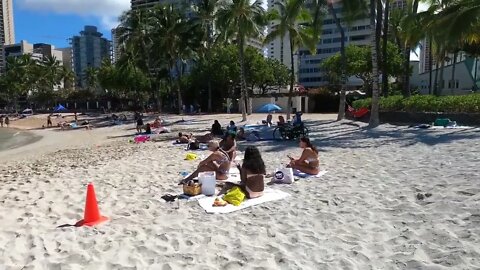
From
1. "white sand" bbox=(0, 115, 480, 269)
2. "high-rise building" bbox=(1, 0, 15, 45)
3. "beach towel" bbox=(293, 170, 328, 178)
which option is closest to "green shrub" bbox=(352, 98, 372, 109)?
"white sand" bbox=(0, 115, 480, 269)

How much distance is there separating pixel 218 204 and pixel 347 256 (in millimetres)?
2642

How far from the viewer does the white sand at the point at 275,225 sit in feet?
14.4

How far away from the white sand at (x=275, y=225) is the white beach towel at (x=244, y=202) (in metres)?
0.15

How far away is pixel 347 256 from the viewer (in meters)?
4.36

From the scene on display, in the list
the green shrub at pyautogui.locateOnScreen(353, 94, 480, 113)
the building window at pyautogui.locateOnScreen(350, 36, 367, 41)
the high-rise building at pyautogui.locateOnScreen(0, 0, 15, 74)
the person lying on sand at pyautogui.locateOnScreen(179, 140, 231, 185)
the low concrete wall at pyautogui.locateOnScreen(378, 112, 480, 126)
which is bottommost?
the person lying on sand at pyautogui.locateOnScreen(179, 140, 231, 185)

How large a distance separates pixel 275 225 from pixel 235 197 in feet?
4.13

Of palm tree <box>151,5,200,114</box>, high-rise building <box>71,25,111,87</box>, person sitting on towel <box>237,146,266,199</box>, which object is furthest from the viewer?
high-rise building <box>71,25,111,87</box>

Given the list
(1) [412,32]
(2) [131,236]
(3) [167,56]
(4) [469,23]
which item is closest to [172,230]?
(2) [131,236]

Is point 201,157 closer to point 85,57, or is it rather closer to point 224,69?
point 224,69

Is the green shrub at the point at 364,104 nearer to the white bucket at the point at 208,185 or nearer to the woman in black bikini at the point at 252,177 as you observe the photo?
the woman in black bikini at the point at 252,177

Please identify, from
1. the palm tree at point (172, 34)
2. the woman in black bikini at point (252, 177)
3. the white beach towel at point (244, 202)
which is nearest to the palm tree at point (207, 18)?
the palm tree at point (172, 34)

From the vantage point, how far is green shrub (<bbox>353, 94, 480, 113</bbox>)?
18750mm

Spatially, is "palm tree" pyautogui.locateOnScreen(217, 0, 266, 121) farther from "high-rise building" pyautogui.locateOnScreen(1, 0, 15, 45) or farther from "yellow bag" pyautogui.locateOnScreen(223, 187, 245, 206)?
"high-rise building" pyautogui.locateOnScreen(1, 0, 15, 45)

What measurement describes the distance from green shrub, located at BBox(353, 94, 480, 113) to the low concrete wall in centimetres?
27
